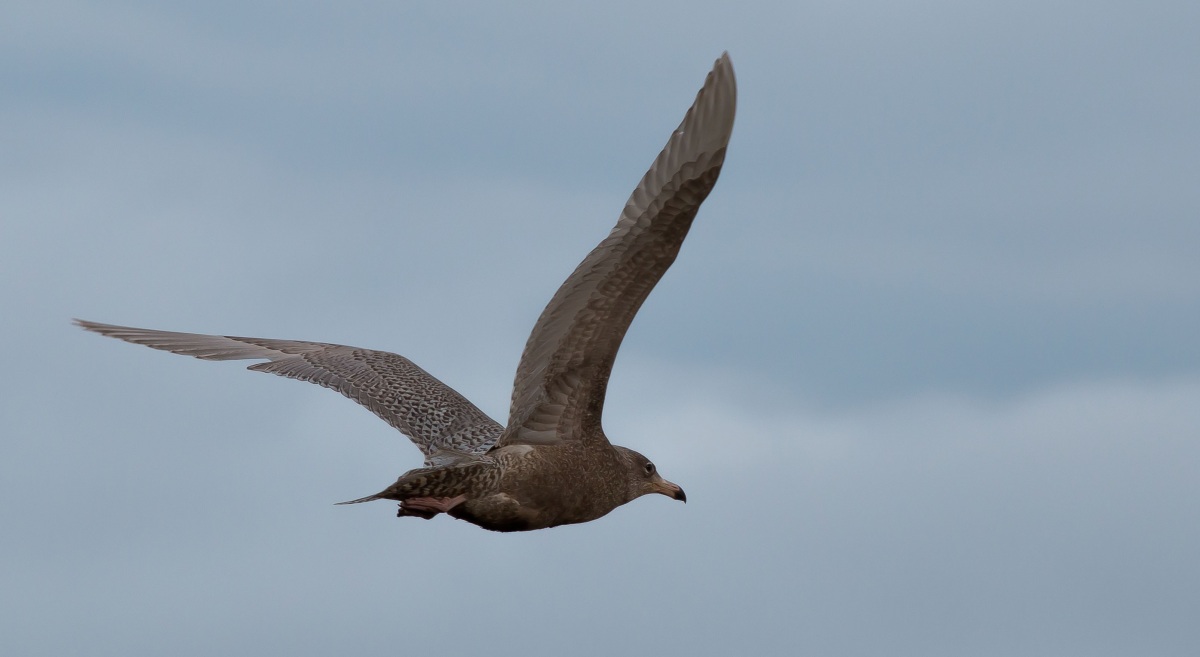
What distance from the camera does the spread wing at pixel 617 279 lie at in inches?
485

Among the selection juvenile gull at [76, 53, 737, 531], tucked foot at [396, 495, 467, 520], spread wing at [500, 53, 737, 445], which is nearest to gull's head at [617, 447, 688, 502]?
juvenile gull at [76, 53, 737, 531]

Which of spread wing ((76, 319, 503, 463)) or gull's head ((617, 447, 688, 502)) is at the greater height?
spread wing ((76, 319, 503, 463))

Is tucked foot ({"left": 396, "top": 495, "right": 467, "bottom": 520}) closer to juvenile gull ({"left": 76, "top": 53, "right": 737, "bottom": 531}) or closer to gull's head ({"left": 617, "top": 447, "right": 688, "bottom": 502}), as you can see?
juvenile gull ({"left": 76, "top": 53, "right": 737, "bottom": 531})

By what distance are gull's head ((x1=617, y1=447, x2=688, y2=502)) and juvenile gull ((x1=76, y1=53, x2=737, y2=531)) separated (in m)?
0.01

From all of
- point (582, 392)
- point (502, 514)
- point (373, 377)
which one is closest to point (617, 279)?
point (582, 392)

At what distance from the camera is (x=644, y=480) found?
556 inches

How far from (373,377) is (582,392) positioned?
347 cm

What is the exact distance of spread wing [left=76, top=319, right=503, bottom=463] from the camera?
14875mm

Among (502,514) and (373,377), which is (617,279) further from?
(373,377)

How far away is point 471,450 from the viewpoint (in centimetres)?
1412

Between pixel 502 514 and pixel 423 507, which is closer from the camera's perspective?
pixel 423 507

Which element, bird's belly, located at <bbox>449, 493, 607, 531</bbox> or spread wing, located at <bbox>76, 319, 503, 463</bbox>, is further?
spread wing, located at <bbox>76, 319, 503, 463</bbox>

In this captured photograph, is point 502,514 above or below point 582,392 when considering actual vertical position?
below

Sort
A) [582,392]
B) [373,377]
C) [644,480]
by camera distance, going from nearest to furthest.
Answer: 1. [582,392]
2. [644,480]
3. [373,377]
